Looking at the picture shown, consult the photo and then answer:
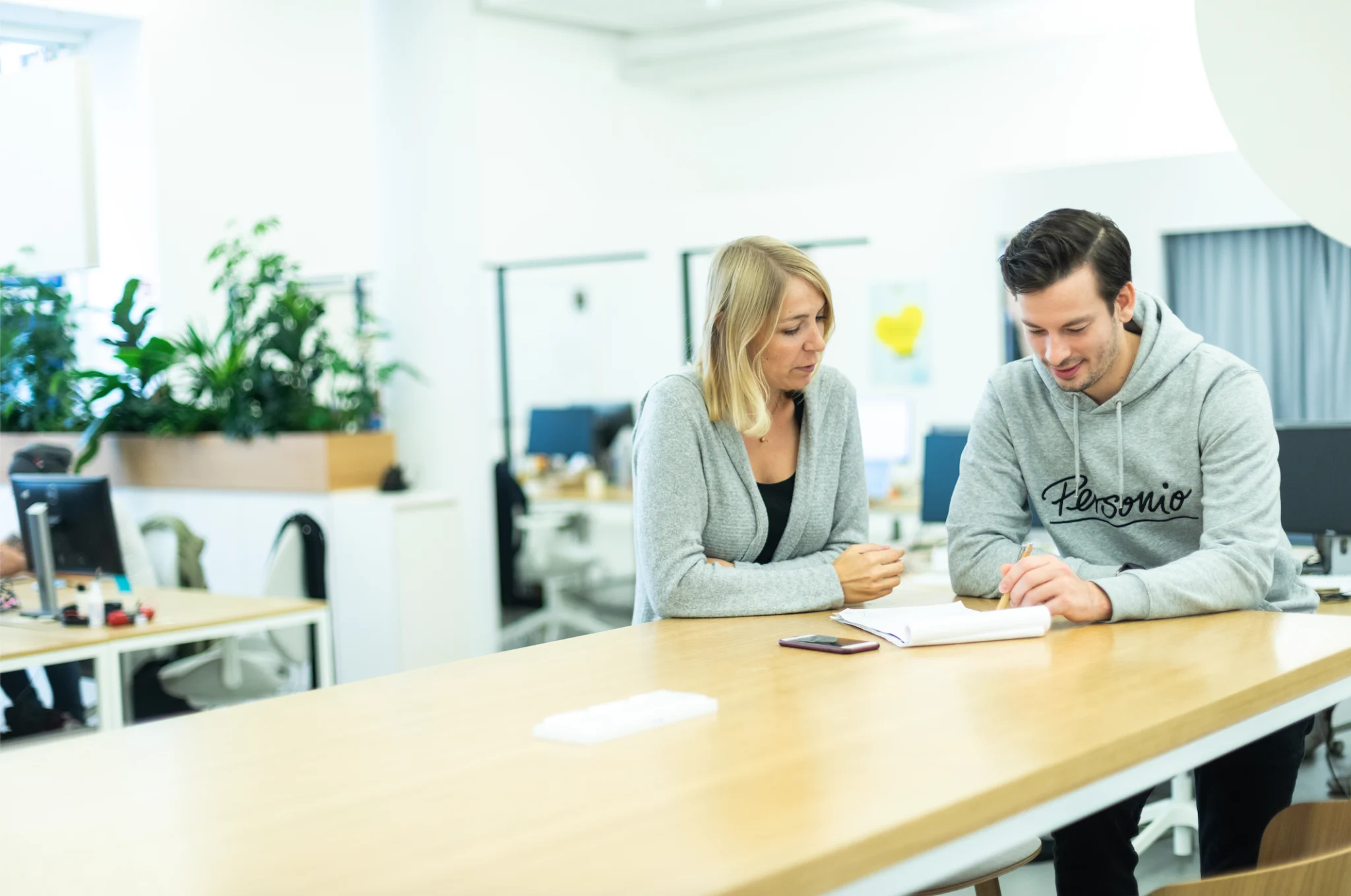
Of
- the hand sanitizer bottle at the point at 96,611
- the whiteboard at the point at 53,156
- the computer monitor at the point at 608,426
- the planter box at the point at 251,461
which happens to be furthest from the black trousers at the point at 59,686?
the computer monitor at the point at 608,426

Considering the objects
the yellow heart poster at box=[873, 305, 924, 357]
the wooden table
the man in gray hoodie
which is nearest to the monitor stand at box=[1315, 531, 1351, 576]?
the man in gray hoodie

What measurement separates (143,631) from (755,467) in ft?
7.21

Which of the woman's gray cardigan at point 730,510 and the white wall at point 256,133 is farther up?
the white wall at point 256,133

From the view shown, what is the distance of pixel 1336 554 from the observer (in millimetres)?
3867

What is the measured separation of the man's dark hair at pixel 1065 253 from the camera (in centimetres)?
213

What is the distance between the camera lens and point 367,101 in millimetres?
9094

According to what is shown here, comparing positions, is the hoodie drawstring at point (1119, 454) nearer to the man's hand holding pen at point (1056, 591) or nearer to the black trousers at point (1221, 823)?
the man's hand holding pen at point (1056, 591)

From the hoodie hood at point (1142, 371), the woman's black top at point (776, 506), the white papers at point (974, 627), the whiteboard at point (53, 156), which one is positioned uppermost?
the whiteboard at point (53, 156)

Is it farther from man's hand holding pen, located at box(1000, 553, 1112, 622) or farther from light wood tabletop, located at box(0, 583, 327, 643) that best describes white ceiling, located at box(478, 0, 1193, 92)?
man's hand holding pen, located at box(1000, 553, 1112, 622)

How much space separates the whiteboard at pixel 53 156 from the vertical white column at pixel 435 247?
4.30 feet

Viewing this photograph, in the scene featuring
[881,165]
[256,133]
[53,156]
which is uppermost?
[256,133]

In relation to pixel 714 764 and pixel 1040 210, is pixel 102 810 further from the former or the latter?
pixel 1040 210

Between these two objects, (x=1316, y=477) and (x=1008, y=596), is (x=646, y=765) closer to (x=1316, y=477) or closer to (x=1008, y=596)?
(x=1008, y=596)

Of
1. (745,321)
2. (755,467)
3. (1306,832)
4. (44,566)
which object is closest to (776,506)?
(755,467)
